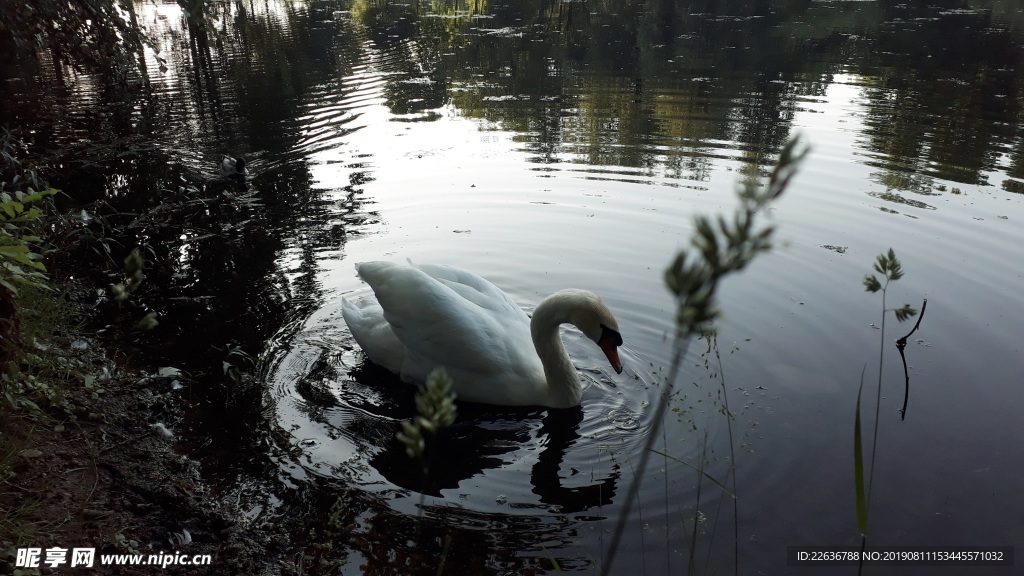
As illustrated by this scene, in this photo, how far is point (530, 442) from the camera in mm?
4555

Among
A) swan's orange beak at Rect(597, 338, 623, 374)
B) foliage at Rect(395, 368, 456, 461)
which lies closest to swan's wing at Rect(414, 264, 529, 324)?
swan's orange beak at Rect(597, 338, 623, 374)

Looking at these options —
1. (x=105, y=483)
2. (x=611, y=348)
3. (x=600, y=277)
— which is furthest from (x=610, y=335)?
(x=105, y=483)

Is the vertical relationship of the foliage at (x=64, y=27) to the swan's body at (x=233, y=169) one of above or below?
above

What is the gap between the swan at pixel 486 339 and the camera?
4.66 metres

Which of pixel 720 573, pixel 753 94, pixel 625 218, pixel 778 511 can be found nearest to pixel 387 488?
pixel 720 573

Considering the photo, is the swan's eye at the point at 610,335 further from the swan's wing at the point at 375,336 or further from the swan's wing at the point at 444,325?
the swan's wing at the point at 375,336

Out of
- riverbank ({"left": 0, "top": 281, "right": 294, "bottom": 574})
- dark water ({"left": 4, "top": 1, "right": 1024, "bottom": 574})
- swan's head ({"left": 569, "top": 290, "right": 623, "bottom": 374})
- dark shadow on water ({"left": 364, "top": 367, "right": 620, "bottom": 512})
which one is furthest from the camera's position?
swan's head ({"left": 569, "top": 290, "right": 623, "bottom": 374})

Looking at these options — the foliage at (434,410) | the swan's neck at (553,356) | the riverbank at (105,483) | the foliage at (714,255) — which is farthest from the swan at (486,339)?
the foliage at (714,255)

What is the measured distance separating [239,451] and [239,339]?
4.97 feet

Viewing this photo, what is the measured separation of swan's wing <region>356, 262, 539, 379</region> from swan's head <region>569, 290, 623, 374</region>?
0.55 metres

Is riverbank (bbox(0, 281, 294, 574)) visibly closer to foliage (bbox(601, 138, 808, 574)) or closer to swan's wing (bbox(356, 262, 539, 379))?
swan's wing (bbox(356, 262, 539, 379))

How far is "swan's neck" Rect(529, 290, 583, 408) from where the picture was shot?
4750 mm

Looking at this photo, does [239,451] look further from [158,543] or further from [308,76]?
[308,76]

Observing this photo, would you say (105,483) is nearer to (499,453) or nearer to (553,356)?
(499,453)
